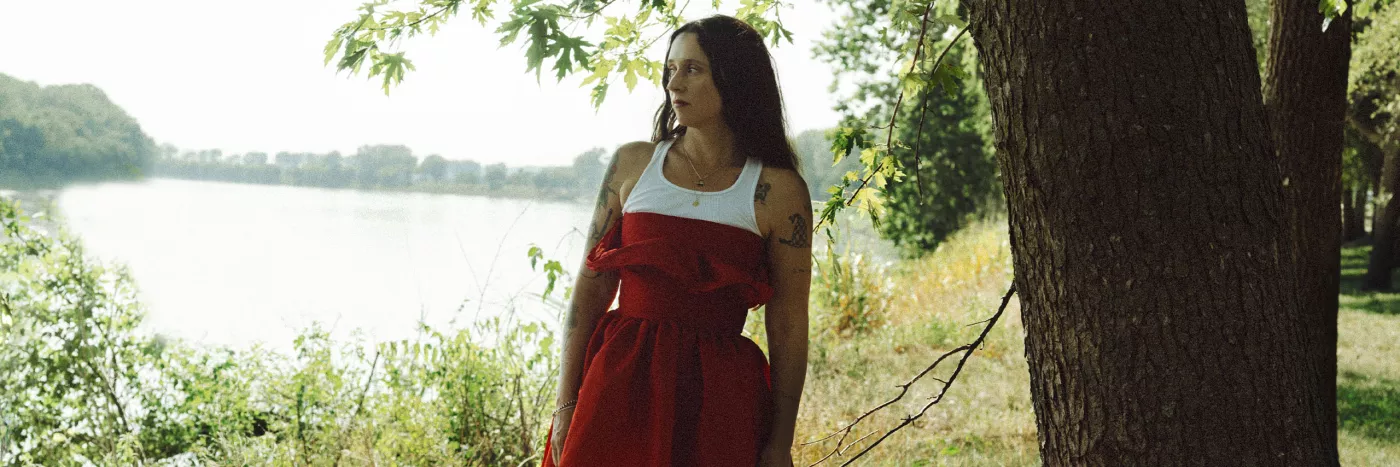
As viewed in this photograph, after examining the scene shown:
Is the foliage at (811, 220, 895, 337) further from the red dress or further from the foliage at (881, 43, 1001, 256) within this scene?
the foliage at (881, 43, 1001, 256)

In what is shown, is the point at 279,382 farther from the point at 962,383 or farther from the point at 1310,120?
the point at 1310,120

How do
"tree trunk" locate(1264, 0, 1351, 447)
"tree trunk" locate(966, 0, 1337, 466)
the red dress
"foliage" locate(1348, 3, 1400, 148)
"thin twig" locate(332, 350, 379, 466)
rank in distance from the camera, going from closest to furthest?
"tree trunk" locate(966, 0, 1337, 466) → the red dress → "tree trunk" locate(1264, 0, 1351, 447) → "thin twig" locate(332, 350, 379, 466) → "foliage" locate(1348, 3, 1400, 148)

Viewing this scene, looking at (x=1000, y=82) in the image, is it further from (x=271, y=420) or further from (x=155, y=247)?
(x=155, y=247)

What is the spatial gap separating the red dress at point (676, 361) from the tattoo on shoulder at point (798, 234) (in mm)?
69

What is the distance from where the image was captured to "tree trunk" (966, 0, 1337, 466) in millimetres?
1332

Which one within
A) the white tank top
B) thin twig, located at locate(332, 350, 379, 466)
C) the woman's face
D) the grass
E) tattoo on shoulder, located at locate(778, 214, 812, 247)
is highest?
the woman's face

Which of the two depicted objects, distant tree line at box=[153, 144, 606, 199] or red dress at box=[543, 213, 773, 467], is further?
distant tree line at box=[153, 144, 606, 199]

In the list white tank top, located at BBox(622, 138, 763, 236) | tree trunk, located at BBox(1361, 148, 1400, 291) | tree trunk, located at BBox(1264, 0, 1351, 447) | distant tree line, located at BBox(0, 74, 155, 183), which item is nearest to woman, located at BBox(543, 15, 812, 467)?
white tank top, located at BBox(622, 138, 763, 236)

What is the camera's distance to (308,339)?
4426mm

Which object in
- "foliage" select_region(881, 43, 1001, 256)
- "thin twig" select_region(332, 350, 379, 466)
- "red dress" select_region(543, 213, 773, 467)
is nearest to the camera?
"red dress" select_region(543, 213, 773, 467)

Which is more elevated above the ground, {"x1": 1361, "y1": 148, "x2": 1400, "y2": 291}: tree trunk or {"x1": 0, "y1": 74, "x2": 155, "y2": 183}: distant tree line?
{"x1": 0, "y1": 74, "x2": 155, "y2": 183}: distant tree line

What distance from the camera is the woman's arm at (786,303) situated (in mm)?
1971

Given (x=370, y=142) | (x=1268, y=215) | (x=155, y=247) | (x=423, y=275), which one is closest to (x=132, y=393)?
(x=423, y=275)

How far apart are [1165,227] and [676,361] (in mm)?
973
